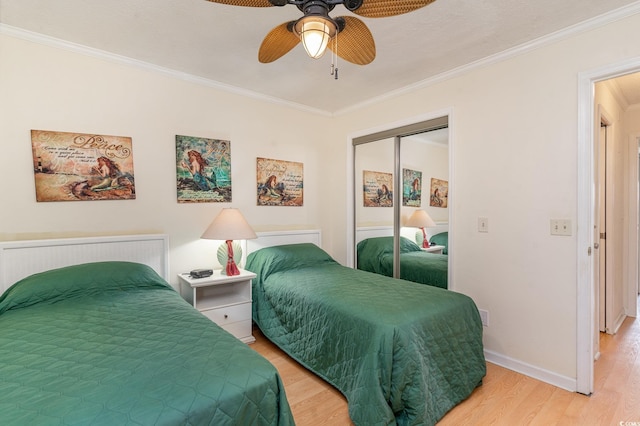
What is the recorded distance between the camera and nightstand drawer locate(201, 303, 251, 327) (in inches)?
103

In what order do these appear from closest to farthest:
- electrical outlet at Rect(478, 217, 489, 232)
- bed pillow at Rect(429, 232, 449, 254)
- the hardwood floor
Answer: the hardwood floor < electrical outlet at Rect(478, 217, 489, 232) < bed pillow at Rect(429, 232, 449, 254)

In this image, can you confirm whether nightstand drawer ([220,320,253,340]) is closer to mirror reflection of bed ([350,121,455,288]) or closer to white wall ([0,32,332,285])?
white wall ([0,32,332,285])

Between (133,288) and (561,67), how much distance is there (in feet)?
10.9

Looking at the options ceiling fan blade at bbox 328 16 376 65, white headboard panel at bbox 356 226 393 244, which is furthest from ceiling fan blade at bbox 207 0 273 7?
white headboard panel at bbox 356 226 393 244

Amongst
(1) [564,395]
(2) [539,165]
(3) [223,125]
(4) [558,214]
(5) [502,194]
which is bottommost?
(1) [564,395]

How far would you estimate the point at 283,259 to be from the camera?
9.84ft

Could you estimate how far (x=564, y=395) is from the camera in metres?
2.05

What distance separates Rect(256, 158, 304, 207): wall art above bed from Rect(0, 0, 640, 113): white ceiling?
3.03 ft

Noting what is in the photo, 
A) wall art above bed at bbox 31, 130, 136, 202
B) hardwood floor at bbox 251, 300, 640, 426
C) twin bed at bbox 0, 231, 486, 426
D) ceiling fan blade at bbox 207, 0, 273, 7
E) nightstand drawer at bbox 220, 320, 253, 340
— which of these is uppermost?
ceiling fan blade at bbox 207, 0, 273, 7

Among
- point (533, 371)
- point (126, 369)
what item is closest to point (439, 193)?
point (533, 371)

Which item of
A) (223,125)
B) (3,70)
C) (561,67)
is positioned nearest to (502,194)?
(561,67)

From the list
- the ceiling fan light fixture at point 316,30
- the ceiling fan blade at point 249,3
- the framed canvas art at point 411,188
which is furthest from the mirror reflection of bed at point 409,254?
the ceiling fan blade at point 249,3

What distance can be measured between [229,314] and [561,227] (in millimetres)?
2610

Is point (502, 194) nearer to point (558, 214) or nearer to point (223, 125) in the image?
point (558, 214)
